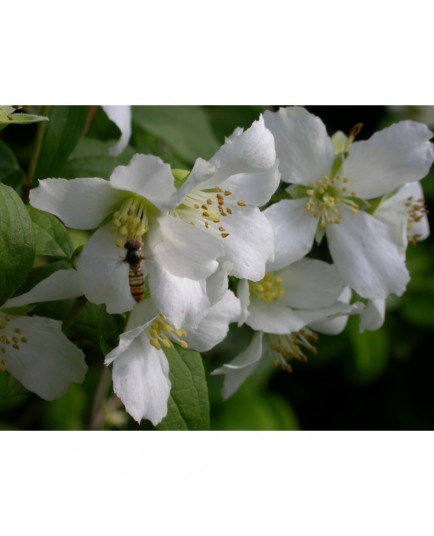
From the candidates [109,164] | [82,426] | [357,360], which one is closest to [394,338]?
[357,360]

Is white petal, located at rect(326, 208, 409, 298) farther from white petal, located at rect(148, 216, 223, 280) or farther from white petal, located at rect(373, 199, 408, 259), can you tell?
white petal, located at rect(148, 216, 223, 280)

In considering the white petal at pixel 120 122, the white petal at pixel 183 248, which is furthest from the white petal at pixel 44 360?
the white petal at pixel 120 122

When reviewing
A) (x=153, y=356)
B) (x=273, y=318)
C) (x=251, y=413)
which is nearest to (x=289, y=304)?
(x=273, y=318)

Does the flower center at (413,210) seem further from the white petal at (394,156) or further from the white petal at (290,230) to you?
the white petal at (290,230)

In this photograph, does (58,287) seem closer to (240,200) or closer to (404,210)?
(240,200)

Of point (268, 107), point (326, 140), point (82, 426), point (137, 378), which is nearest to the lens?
point (137, 378)

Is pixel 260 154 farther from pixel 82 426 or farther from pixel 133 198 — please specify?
pixel 82 426
